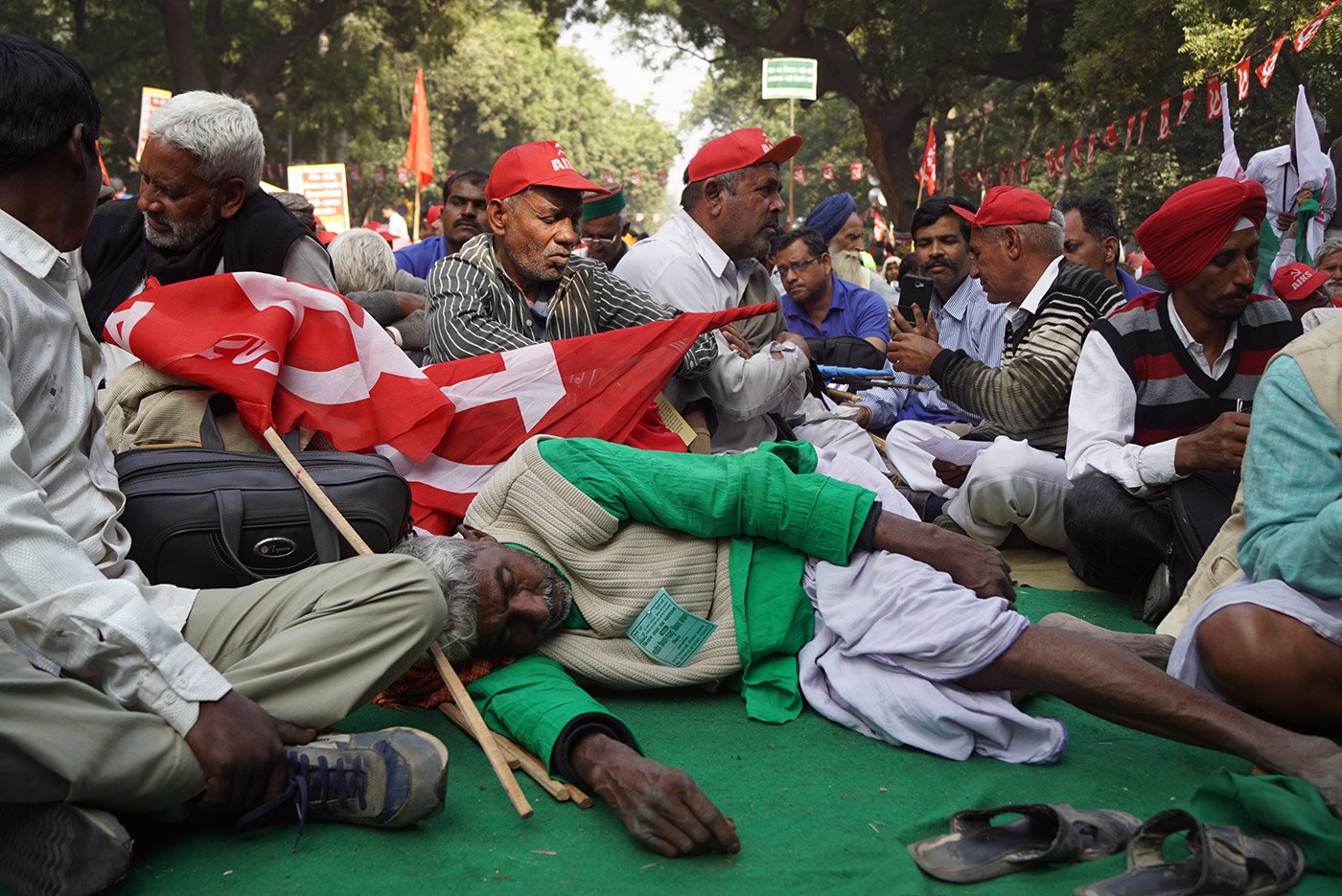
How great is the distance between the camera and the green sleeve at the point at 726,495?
3.42m

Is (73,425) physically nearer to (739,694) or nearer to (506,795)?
(506,795)

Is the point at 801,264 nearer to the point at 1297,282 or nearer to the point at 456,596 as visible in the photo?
the point at 1297,282

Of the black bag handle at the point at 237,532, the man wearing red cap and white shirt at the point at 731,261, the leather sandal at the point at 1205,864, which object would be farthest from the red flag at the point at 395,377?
the leather sandal at the point at 1205,864

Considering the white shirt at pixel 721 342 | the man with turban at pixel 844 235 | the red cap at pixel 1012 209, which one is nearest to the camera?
the white shirt at pixel 721 342

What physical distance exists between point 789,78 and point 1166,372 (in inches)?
539

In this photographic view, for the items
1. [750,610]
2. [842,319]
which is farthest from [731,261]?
[750,610]

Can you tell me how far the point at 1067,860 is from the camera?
2.54 meters

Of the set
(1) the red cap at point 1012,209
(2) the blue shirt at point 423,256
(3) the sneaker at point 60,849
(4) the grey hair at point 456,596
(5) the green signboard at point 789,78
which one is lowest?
(3) the sneaker at point 60,849

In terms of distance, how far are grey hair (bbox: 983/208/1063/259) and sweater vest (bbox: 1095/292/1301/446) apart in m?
1.26

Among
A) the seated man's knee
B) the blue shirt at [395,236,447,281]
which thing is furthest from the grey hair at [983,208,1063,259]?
the blue shirt at [395,236,447,281]

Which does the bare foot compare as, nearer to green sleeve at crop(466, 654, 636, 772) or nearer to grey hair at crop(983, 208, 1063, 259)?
green sleeve at crop(466, 654, 636, 772)

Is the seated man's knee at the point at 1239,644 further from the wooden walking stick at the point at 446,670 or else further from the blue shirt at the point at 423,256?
the blue shirt at the point at 423,256

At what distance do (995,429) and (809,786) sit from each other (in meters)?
3.15

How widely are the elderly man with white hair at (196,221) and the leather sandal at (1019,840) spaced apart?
3080 millimetres
